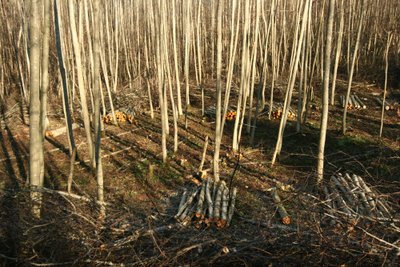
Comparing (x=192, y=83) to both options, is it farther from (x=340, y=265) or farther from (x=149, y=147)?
(x=340, y=265)

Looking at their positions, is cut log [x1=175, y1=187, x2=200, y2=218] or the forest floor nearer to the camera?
the forest floor

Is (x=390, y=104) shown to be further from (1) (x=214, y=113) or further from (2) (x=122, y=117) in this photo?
(2) (x=122, y=117)

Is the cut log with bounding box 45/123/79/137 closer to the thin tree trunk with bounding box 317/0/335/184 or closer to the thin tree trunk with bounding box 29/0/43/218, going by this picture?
the thin tree trunk with bounding box 29/0/43/218

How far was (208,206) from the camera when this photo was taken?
5504 millimetres

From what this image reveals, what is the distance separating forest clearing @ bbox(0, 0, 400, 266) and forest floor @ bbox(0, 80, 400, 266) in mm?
23

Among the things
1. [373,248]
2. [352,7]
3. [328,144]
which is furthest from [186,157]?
[352,7]

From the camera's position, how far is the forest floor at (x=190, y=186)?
9.98ft

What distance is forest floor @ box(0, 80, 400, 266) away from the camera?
9.98 ft

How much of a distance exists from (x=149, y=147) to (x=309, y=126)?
4.48m

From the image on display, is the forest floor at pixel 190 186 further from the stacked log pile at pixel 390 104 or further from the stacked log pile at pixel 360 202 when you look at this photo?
the stacked log pile at pixel 390 104

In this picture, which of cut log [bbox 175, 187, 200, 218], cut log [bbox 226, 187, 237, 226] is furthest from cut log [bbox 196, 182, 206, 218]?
cut log [bbox 226, 187, 237, 226]

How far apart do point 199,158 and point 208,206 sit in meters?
2.66

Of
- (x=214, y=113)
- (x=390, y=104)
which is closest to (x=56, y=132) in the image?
(x=214, y=113)

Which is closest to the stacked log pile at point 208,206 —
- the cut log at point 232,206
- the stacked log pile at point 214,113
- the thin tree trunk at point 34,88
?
the cut log at point 232,206
